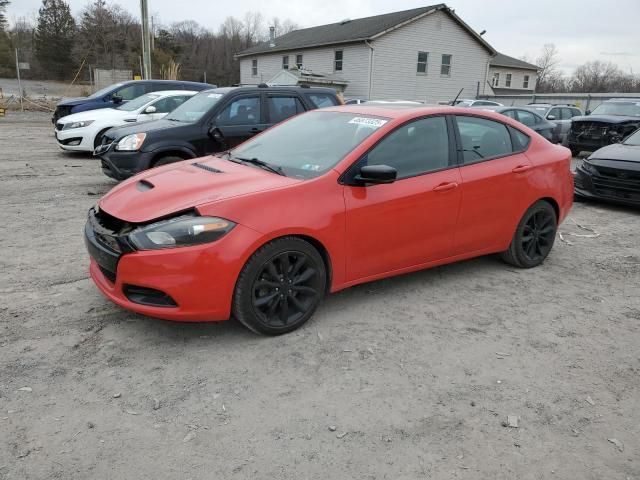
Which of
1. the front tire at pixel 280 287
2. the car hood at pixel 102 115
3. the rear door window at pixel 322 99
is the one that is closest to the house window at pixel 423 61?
the car hood at pixel 102 115

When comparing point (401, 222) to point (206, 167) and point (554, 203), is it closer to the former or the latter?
point (206, 167)

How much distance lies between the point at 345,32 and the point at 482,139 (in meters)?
32.6

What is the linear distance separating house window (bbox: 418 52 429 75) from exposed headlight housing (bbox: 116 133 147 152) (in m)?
29.1

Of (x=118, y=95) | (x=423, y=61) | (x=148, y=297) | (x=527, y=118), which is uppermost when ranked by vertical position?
(x=423, y=61)

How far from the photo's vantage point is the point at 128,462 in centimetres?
244

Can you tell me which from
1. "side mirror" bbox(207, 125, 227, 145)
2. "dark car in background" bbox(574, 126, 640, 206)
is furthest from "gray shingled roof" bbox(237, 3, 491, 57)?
"side mirror" bbox(207, 125, 227, 145)

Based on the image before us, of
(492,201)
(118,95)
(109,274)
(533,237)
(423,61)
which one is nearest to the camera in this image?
(109,274)

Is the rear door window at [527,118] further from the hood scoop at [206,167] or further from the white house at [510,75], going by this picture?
the white house at [510,75]

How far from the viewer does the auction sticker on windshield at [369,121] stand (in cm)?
414

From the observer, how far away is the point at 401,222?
4062 millimetres

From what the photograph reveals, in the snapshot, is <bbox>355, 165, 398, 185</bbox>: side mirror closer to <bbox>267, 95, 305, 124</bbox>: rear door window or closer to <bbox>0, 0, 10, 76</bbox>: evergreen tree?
<bbox>267, 95, 305, 124</bbox>: rear door window

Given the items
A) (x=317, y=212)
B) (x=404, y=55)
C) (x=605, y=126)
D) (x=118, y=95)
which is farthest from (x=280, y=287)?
(x=404, y=55)

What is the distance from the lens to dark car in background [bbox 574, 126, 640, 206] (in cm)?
781

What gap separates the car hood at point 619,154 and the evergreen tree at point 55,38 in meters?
56.4
